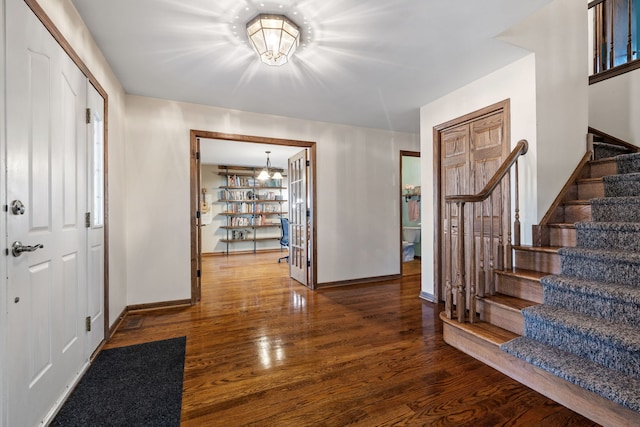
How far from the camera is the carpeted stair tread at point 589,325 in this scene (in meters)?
1.40

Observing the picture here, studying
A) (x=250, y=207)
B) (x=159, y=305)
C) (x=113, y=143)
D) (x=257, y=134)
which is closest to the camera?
(x=113, y=143)

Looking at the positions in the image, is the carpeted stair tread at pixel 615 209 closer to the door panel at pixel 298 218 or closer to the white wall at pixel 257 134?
the white wall at pixel 257 134

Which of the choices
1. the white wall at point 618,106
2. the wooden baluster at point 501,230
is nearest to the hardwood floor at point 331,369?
the wooden baluster at point 501,230

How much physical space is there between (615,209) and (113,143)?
4219 mm

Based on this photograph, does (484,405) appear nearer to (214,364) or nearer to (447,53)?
(214,364)

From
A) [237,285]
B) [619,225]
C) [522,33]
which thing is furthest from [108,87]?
[619,225]

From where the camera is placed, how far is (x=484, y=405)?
154cm

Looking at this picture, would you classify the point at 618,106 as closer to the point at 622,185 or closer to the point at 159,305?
the point at 622,185

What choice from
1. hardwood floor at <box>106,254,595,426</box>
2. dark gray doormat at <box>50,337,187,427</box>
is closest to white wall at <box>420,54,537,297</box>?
hardwood floor at <box>106,254,595,426</box>

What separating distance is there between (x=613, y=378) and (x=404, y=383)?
1.01 metres

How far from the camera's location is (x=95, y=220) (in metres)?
2.16

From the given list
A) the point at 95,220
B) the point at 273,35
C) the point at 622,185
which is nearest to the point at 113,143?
the point at 95,220

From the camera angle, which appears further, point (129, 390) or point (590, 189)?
point (590, 189)

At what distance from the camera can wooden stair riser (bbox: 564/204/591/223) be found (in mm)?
2346
